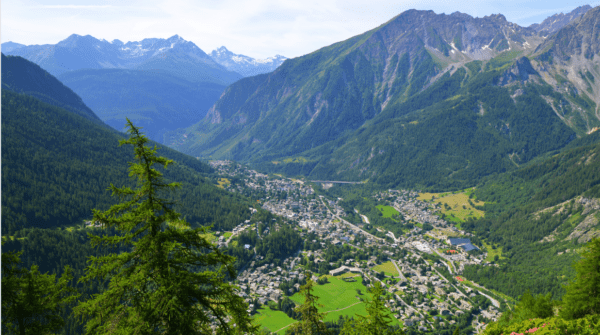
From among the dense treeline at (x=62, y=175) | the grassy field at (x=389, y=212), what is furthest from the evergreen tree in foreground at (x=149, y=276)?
the grassy field at (x=389, y=212)

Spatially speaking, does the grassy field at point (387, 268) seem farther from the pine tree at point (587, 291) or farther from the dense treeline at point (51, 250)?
the dense treeline at point (51, 250)

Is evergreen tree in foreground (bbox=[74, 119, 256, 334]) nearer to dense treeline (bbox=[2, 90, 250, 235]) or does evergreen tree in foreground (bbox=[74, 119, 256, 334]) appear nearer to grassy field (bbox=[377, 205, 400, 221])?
dense treeline (bbox=[2, 90, 250, 235])

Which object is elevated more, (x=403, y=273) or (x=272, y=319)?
(x=272, y=319)

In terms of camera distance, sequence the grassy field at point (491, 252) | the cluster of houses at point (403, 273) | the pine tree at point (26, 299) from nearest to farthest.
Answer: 1. the pine tree at point (26, 299)
2. the cluster of houses at point (403, 273)
3. the grassy field at point (491, 252)

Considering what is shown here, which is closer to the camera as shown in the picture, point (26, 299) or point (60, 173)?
point (26, 299)

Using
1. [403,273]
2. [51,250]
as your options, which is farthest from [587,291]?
[51,250]

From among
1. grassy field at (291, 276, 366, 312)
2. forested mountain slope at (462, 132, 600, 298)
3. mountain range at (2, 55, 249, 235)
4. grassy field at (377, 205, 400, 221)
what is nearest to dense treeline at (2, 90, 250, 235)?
mountain range at (2, 55, 249, 235)

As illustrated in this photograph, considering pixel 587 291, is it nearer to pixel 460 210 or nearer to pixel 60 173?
pixel 460 210
